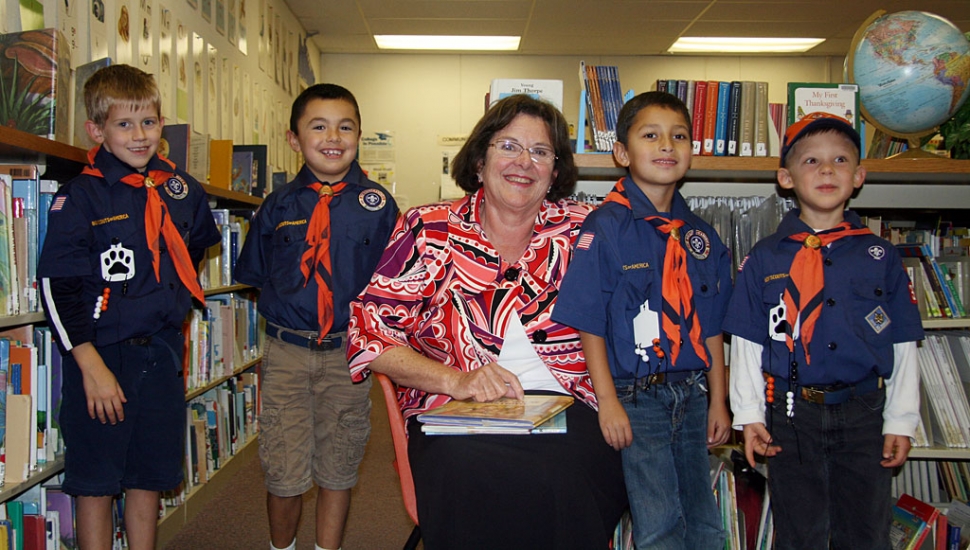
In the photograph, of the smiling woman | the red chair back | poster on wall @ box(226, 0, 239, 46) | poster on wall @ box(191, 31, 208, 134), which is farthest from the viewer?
poster on wall @ box(226, 0, 239, 46)

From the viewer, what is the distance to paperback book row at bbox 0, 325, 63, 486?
1.80m

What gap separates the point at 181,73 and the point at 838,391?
341 centimetres

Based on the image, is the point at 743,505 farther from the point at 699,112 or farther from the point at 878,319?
the point at 699,112

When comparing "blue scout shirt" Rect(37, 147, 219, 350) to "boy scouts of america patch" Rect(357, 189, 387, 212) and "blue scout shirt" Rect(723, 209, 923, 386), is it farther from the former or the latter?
"blue scout shirt" Rect(723, 209, 923, 386)

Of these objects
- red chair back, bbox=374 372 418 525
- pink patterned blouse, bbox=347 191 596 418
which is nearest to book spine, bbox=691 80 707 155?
pink patterned blouse, bbox=347 191 596 418

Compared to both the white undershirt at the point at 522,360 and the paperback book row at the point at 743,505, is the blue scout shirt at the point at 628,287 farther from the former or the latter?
the paperback book row at the point at 743,505

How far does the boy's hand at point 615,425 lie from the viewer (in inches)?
61.5

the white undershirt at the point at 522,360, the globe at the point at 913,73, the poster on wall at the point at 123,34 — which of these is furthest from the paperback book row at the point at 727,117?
the poster on wall at the point at 123,34

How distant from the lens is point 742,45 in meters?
7.05

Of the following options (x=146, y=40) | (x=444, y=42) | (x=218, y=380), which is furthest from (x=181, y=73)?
(x=444, y=42)

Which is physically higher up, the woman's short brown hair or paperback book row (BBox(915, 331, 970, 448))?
the woman's short brown hair

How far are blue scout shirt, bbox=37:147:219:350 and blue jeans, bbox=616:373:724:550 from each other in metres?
1.34

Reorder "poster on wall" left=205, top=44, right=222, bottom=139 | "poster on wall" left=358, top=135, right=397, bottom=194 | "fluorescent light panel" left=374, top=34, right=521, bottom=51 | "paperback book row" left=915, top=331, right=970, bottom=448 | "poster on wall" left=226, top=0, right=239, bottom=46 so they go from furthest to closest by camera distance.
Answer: "poster on wall" left=358, top=135, right=397, bottom=194
"fluorescent light panel" left=374, top=34, right=521, bottom=51
"poster on wall" left=226, top=0, right=239, bottom=46
"poster on wall" left=205, top=44, right=222, bottom=139
"paperback book row" left=915, top=331, right=970, bottom=448

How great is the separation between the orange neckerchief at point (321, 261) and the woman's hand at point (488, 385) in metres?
0.72
